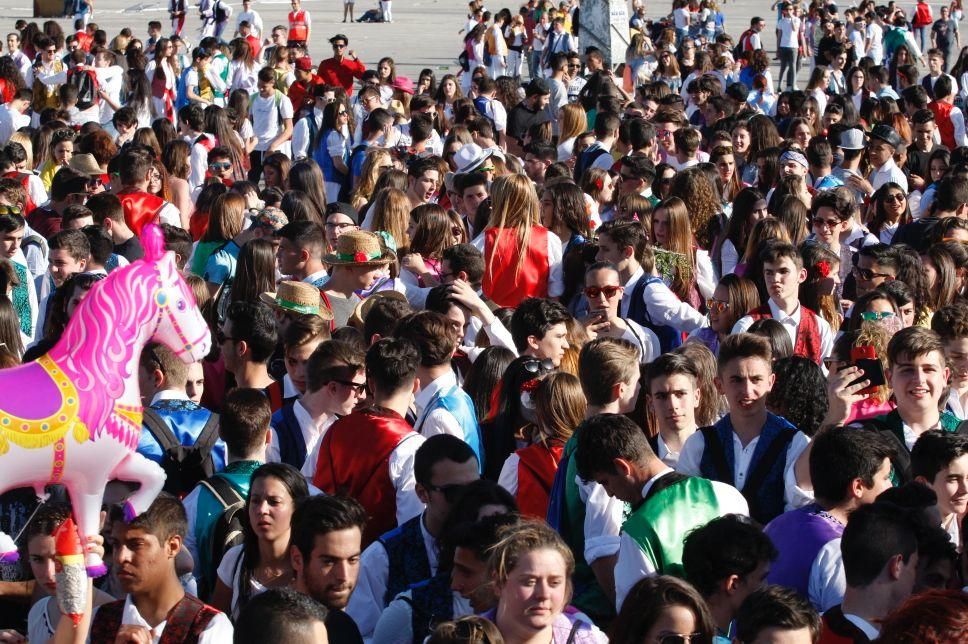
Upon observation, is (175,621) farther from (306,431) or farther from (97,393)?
(306,431)

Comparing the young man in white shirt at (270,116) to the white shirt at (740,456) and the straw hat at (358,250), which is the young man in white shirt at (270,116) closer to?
the straw hat at (358,250)

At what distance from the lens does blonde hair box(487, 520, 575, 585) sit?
13.5ft

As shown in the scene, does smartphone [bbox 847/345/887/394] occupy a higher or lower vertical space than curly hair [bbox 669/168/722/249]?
higher

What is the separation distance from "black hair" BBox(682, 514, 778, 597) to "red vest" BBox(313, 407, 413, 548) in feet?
4.79

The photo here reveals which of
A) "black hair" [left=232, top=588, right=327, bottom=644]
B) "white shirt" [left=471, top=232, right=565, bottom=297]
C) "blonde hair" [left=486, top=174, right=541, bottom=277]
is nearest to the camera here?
"black hair" [left=232, top=588, right=327, bottom=644]

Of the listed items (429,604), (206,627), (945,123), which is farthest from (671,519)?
(945,123)

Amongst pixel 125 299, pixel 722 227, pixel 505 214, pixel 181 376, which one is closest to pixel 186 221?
pixel 505 214

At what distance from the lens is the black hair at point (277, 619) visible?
3.88 meters

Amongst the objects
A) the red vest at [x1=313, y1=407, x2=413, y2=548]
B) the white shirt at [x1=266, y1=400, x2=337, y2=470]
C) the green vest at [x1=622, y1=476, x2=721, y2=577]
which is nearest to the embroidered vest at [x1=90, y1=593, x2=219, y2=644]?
the red vest at [x1=313, y1=407, x2=413, y2=548]

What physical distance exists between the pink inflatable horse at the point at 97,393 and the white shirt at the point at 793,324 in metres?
3.50

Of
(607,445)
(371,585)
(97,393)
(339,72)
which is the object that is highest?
(97,393)

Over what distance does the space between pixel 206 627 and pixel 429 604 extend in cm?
69

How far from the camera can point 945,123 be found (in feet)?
49.5

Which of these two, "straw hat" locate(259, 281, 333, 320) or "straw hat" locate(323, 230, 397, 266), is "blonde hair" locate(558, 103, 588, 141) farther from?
"straw hat" locate(259, 281, 333, 320)
